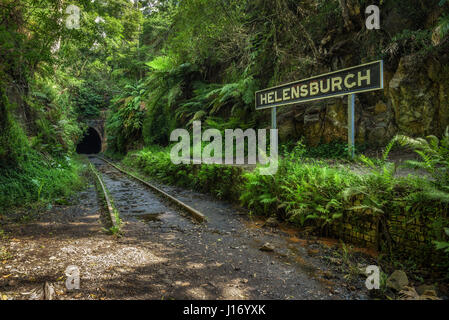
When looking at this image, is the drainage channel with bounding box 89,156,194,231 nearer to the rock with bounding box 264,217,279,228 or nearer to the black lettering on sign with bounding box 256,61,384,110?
the rock with bounding box 264,217,279,228

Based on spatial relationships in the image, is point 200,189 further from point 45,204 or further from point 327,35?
point 327,35

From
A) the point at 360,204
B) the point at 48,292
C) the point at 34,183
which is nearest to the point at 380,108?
the point at 360,204

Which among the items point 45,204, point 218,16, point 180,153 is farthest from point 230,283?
point 180,153

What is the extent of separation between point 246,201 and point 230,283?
3.37 meters

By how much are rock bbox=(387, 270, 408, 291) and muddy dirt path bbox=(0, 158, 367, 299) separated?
276 millimetres

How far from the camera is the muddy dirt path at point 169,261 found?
8.72 ft

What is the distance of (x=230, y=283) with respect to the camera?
287 centimetres

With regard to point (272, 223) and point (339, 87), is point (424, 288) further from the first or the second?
→ point (339, 87)

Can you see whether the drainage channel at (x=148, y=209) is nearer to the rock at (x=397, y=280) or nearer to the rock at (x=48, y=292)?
the rock at (x=48, y=292)

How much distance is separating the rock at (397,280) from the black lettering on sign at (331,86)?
392 cm

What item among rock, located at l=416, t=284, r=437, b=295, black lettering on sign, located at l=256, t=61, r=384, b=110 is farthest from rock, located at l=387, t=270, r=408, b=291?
black lettering on sign, located at l=256, t=61, r=384, b=110

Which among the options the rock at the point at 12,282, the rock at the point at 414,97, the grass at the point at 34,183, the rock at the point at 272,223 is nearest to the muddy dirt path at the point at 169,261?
the rock at the point at 12,282

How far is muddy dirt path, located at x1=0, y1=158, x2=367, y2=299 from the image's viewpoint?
2.66 meters

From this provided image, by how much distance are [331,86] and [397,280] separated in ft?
15.7
